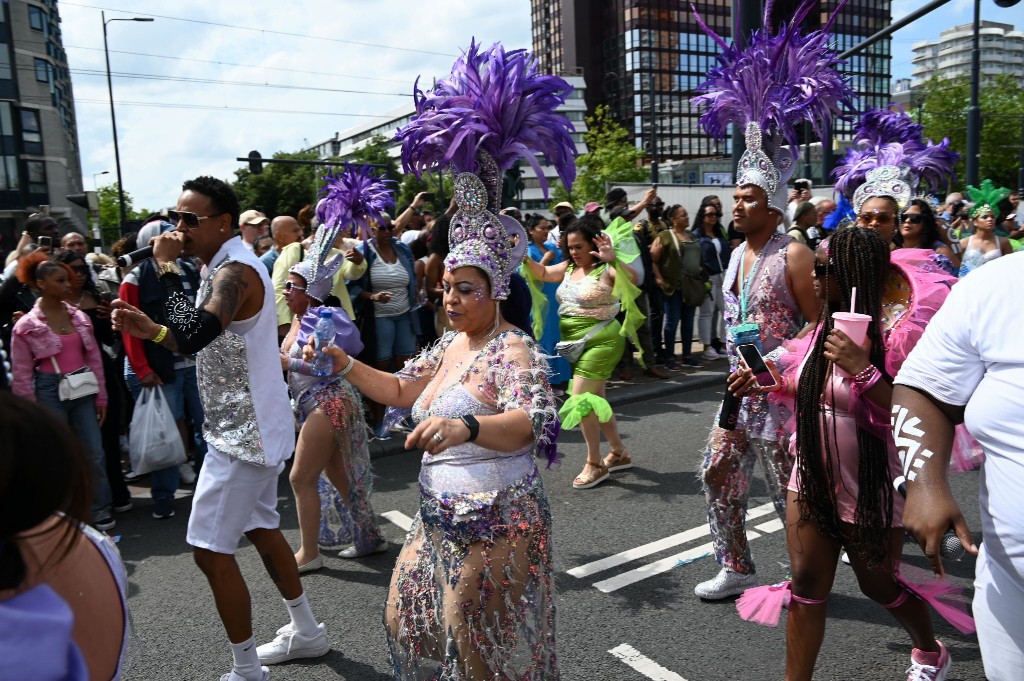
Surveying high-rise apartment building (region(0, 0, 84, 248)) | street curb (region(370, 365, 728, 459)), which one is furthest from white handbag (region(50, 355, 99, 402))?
high-rise apartment building (region(0, 0, 84, 248))

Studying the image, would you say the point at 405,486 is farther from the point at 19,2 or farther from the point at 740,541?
the point at 19,2

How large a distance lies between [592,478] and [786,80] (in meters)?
3.01

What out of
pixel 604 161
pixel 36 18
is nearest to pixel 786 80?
pixel 604 161

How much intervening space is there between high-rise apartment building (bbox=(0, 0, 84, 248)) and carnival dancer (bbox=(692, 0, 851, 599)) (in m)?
37.0

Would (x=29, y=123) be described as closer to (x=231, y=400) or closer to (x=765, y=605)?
(x=231, y=400)

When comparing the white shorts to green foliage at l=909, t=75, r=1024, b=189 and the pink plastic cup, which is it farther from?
green foliage at l=909, t=75, r=1024, b=189

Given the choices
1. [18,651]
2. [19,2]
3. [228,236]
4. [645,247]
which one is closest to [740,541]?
[228,236]

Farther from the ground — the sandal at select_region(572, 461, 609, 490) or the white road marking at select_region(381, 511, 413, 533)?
the sandal at select_region(572, 461, 609, 490)

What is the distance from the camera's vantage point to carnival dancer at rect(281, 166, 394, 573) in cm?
428

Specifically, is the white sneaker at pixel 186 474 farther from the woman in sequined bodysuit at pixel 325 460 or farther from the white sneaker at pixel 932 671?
the white sneaker at pixel 932 671

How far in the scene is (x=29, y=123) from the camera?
41125 mm

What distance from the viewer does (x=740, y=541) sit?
153 inches

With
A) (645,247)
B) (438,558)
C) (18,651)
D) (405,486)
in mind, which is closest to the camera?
(18,651)

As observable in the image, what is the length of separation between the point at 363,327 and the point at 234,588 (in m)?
4.28
